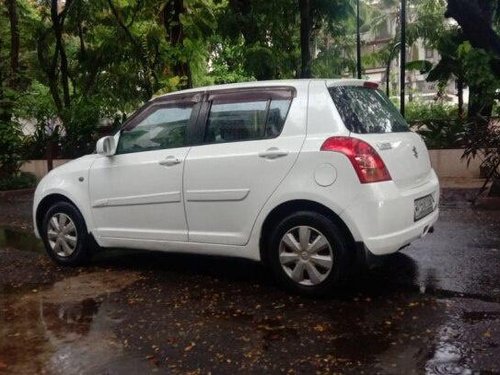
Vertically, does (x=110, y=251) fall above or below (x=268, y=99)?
below

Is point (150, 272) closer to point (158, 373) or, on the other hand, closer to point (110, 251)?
point (110, 251)

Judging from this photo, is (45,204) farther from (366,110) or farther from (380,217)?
(380,217)

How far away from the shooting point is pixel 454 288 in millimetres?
4930

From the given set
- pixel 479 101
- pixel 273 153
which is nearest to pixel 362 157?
pixel 273 153

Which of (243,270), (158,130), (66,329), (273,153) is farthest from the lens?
(243,270)

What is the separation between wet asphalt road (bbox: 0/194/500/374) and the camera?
12.0ft

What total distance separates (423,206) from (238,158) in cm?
164

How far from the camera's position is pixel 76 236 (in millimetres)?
6129

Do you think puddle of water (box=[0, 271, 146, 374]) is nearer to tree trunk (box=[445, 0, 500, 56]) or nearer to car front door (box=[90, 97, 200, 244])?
car front door (box=[90, 97, 200, 244])

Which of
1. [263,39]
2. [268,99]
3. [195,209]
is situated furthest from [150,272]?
[263,39]

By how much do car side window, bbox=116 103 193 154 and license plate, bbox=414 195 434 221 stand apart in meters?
2.14

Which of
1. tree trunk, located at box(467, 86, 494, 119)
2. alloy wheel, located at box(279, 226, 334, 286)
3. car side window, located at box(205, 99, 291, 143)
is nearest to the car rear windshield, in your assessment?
car side window, located at box(205, 99, 291, 143)

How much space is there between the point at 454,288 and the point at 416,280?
37 centimetres

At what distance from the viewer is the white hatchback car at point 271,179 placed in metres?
4.58
